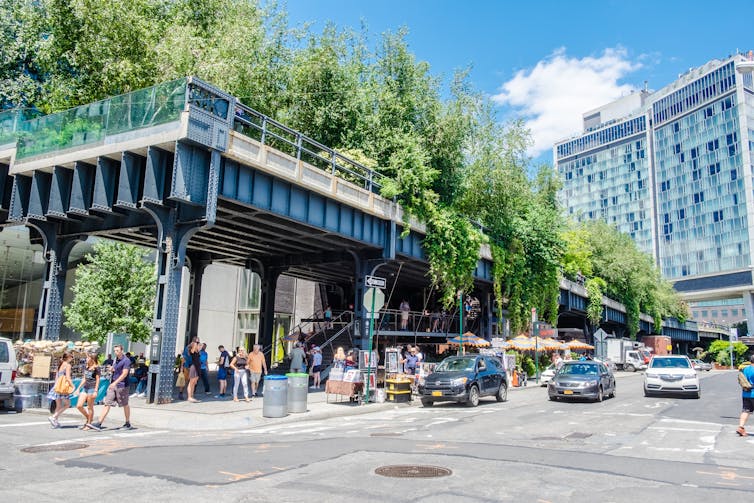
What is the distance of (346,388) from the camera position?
63.6ft

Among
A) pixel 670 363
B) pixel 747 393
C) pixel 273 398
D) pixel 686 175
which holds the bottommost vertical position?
pixel 273 398

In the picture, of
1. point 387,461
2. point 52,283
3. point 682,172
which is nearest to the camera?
point 387,461

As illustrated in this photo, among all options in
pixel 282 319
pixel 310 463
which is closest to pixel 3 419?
pixel 310 463

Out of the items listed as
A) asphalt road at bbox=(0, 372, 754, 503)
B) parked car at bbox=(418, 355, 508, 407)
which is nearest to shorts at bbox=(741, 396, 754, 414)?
asphalt road at bbox=(0, 372, 754, 503)

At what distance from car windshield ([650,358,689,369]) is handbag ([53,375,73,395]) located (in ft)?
69.9

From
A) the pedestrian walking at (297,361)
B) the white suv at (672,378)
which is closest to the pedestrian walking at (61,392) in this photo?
the pedestrian walking at (297,361)

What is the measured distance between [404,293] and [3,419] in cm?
3360

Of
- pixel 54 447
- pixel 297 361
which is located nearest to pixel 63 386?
pixel 54 447

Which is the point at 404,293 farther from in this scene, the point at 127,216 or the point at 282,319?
the point at 127,216

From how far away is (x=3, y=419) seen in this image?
48.8 ft

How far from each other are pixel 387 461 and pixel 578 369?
15359 millimetres

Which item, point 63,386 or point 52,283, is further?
point 52,283

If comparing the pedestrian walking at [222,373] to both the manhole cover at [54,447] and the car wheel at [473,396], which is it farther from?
the manhole cover at [54,447]

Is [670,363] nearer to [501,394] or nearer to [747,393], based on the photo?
[501,394]
